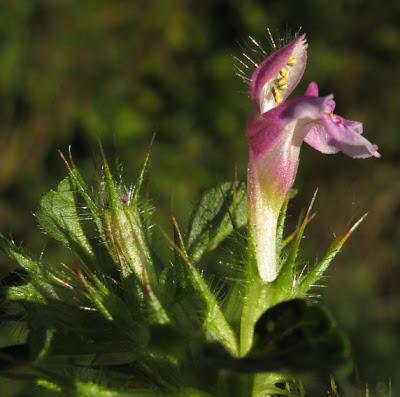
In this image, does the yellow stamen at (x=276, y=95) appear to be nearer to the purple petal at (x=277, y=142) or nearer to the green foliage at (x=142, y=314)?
the purple petal at (x=277, y=142)

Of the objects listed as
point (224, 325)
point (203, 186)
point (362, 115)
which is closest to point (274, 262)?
point (224, 325)

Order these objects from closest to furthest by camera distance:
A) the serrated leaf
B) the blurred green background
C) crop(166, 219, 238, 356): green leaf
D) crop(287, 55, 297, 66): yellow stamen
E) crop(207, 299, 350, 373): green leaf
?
crop(207, 299, 350, 373): green leaf → crop(166, 219, 238, 356): green leaf → the serrated leaf → crop(287, 55, 297, 66): yellow stamen → the blurred green background

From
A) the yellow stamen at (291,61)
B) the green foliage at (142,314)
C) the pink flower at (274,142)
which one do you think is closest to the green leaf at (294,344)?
the green foliage at (142,314)

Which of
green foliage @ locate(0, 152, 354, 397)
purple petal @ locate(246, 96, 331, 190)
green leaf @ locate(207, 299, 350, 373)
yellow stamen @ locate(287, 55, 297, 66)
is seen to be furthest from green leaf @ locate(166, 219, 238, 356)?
yellow stamen @ locate(287, 55, 297, 66)

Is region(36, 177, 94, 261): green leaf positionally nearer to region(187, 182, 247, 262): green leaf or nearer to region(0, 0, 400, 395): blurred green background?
region(187, 182, 247, 262): green leaf

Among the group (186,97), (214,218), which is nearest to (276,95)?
(214,218)

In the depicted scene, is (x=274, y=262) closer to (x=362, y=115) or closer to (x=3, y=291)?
(x=3, y=291)

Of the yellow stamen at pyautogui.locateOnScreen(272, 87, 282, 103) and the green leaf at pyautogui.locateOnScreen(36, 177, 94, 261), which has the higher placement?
the yellow stamen at pyautogui.locateOnScreen(272, 87, 282, 103)

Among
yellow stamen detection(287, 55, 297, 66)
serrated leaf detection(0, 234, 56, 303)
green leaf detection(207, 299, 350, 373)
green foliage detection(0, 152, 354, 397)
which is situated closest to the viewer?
green leaf detection(207, 299, 350, 373)
